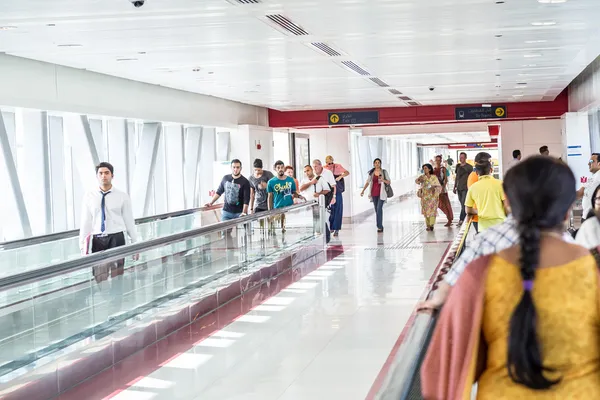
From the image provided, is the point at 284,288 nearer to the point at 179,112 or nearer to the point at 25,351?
the point at 25,351

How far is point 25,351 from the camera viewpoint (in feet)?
19.5

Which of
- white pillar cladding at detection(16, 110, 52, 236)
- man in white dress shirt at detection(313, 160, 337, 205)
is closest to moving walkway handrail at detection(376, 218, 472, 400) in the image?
white pillar cladding at detection(16, 110, 52, 236)

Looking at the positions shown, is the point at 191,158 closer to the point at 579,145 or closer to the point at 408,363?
the point at 579,145

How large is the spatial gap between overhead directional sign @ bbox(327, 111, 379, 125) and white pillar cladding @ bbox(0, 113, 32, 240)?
11125 mm

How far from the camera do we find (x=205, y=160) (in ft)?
73.6

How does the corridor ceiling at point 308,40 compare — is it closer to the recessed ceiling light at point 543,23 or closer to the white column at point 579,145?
the recessed ceiling light at point 543,23

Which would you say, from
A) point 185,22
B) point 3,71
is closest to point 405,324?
point 185,22

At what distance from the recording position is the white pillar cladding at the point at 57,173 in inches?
647

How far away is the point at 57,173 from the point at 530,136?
13901 millimetres

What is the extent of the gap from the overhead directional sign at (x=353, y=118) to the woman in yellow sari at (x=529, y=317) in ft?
71.9

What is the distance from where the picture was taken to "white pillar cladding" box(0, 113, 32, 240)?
48.5ft

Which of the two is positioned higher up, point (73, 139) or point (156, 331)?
point (73, 139)

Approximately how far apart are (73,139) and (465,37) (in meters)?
9.14

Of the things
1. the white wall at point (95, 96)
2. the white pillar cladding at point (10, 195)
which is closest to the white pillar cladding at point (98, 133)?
the white wall at point (95, 96)
